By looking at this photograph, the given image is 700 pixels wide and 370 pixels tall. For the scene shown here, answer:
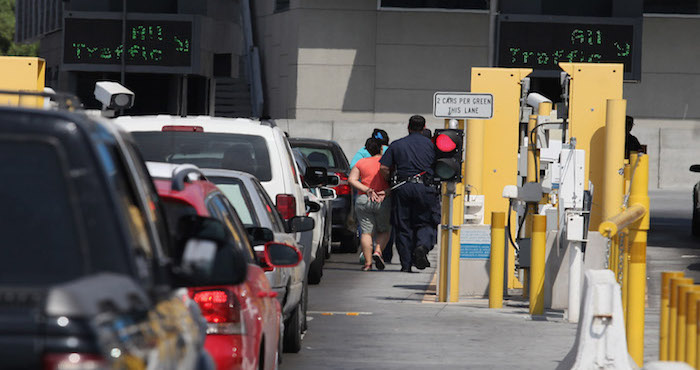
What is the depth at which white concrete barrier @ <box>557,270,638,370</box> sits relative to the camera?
27.9 ft

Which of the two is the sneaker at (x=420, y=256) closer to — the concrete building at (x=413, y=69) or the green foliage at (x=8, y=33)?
the concrete building at (x=413, y=69)

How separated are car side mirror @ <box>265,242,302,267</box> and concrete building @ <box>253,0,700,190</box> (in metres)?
29.1

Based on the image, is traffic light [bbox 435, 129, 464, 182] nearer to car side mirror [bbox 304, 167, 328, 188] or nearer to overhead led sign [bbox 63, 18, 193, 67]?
car side mirror [bbox 304, 167, 328, 188]

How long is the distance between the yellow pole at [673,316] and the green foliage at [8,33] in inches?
2842

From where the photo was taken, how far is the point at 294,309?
10.8 m

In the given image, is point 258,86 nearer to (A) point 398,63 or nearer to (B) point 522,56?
(A) point 398,63

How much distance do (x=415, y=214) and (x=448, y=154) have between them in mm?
2491

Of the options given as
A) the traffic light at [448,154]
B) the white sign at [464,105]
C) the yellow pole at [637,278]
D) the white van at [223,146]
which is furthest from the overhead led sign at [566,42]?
the yellow pole at [637,278]

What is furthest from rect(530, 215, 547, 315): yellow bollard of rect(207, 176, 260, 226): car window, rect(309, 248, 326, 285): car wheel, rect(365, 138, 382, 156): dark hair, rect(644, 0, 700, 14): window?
rect(644, 0, 700, 14): window

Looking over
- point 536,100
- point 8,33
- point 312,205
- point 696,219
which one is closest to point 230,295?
point 312,205

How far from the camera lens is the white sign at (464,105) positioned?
15.8 m

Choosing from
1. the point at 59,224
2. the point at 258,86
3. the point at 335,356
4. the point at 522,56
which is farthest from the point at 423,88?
the point at 59,224

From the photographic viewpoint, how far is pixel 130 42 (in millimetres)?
28812

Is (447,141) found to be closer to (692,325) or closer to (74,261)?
(692,325)
